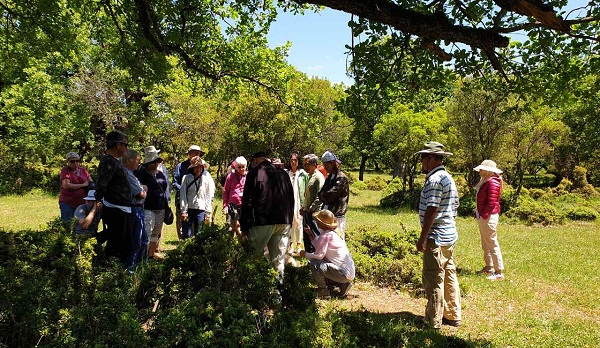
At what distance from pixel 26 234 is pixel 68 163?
9.83ft

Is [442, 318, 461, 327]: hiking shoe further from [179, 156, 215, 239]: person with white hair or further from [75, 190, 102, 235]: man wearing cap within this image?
[75, 190, 102, 235]: man wearing cap

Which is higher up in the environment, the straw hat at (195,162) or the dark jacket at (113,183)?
the straw hat at (195,162)

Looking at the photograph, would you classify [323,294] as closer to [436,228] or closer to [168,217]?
[436,228]

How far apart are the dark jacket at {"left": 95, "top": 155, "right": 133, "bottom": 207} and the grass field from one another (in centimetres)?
241

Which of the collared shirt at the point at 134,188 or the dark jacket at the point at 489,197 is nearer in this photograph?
the collared shirt at the point at 134,188

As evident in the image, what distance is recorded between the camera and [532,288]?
679 centimetres

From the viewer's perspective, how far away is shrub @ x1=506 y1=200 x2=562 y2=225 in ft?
49.4

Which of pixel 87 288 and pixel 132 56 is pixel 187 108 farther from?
pixel 87 288

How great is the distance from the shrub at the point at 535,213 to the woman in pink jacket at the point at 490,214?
9271mm

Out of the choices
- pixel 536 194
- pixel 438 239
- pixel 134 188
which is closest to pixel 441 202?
pixel 438 239

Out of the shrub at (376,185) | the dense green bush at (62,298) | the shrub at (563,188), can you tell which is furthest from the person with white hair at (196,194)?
the shrub at (376,185)

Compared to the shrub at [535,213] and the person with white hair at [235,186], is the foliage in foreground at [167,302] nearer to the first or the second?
the person with white hair at [235,186]

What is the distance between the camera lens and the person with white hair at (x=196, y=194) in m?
6.93

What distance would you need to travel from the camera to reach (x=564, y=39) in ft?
13.6
